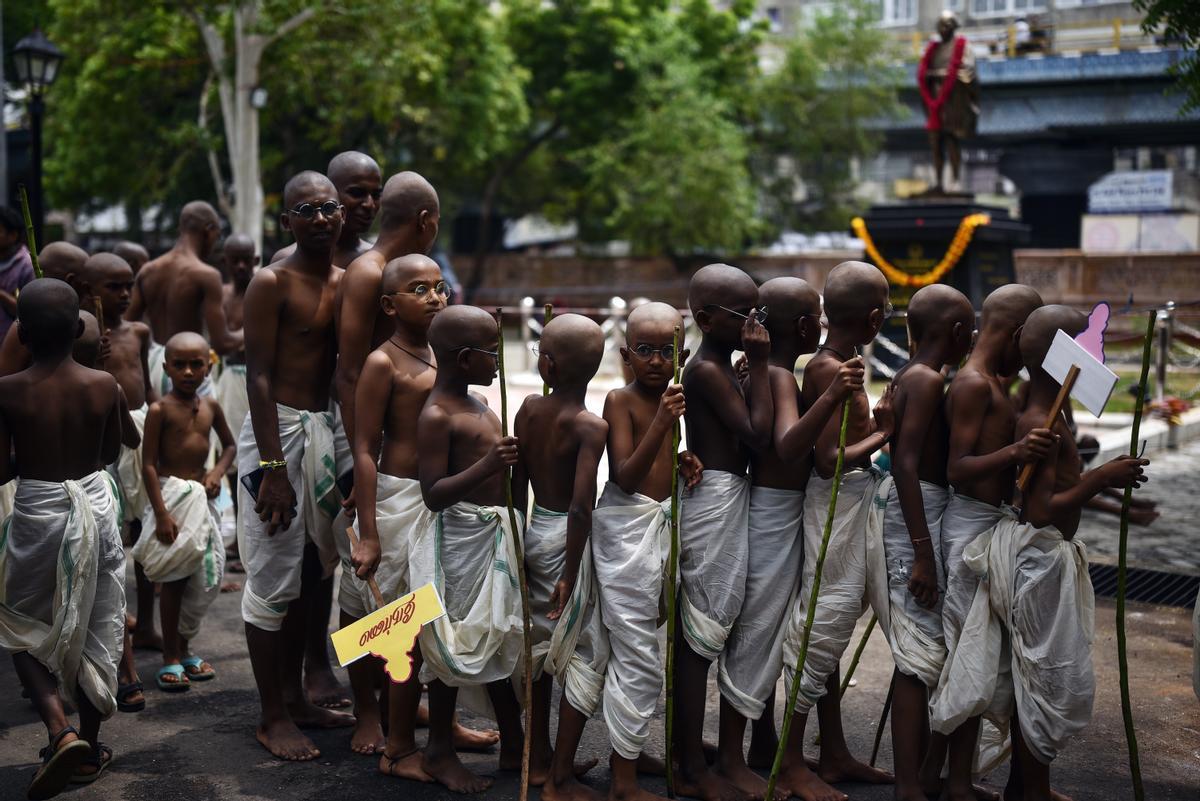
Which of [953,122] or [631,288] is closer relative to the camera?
[953,122]

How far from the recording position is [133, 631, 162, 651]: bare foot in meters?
6.34

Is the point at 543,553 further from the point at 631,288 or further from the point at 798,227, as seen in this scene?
the point at 798,227

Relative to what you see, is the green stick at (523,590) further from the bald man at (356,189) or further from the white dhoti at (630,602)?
the bald man at (356,189)

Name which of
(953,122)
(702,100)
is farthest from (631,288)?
(953,122)

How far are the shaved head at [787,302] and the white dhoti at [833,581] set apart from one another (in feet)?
1.89

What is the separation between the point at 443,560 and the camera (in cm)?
459

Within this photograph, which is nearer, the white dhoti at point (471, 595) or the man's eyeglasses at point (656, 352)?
the man's eyeglasses at point (656, 352)

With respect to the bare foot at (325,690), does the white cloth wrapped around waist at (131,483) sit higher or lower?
higher

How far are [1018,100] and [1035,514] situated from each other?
31.4 meters

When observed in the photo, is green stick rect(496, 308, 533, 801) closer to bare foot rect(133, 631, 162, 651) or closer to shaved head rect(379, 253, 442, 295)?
shaved head rect(379, 253, 442, 295)

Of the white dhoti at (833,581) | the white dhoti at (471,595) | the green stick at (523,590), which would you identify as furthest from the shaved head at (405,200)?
the white dhoti at (833,581)

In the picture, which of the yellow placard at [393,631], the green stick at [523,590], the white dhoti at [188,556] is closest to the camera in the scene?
the yellow placard at [393,631]

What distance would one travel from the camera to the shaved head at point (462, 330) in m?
4.50

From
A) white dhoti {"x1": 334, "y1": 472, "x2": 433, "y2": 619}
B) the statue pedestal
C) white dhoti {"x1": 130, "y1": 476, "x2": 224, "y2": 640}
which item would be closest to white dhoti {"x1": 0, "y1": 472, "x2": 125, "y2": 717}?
white dhoti {"x1": 334, "y1": 472, "x2": 433, "y2": 619}
